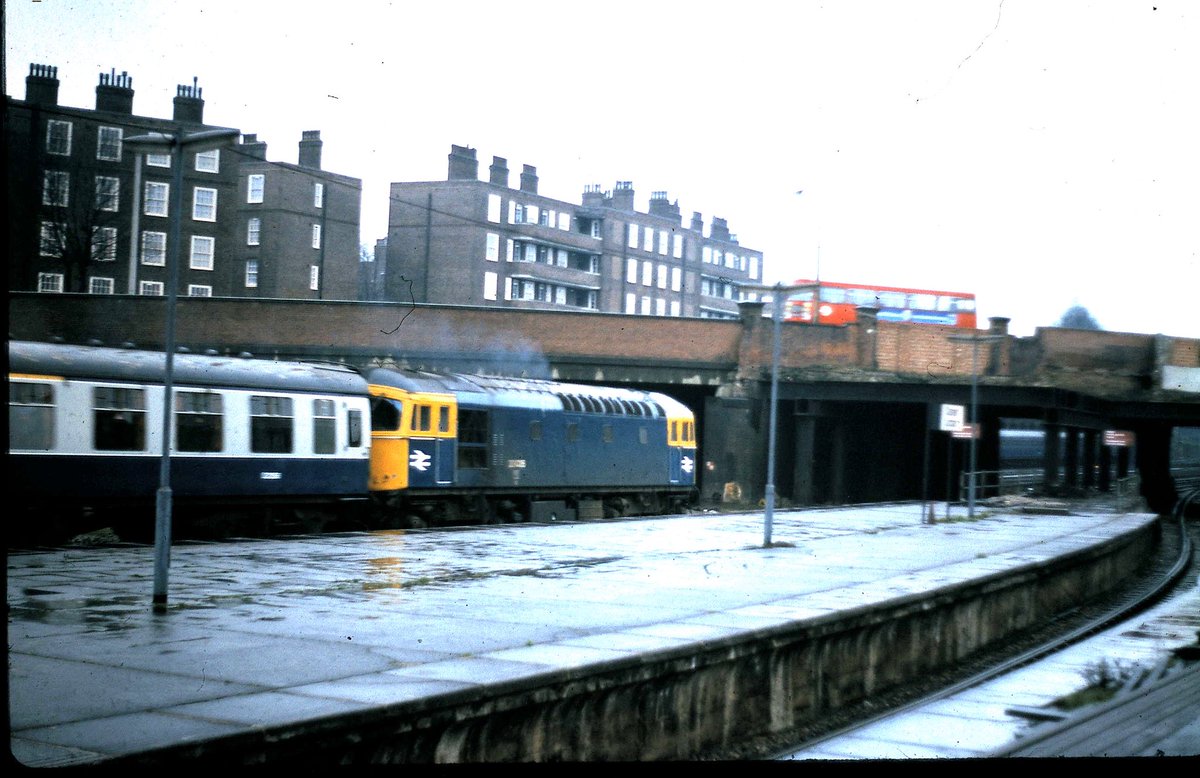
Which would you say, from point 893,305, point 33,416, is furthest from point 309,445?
point 893,305

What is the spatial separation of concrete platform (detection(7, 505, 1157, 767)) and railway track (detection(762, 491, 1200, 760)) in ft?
3.27

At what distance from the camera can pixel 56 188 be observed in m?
5.90

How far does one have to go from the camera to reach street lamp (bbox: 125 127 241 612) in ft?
33.0

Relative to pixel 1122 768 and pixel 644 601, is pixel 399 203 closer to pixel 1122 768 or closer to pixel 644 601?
pixel 644 601

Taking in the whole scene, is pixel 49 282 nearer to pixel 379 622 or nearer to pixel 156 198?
pixel 379 622

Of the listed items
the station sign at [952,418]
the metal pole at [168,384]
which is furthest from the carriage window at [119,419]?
the station sign at [952,418]

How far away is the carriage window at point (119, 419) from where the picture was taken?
18797 millimetres

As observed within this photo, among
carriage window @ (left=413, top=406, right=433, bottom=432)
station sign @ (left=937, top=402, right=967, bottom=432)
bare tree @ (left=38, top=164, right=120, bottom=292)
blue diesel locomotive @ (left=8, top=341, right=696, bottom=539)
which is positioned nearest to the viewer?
bare tree @ (left=38, top=164, right=120, bottom=292)

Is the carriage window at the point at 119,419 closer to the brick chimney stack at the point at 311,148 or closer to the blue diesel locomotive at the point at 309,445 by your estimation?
the blue diesel locomotive at the point at 309,445

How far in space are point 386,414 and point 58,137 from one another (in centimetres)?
1985

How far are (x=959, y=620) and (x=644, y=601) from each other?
4468 millimetres

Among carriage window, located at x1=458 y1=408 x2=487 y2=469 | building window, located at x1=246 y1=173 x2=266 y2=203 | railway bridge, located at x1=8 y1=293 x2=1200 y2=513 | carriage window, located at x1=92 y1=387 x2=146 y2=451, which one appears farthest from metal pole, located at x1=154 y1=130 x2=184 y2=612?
railway bridge, located at x1=8 y1=293 x2=1200 y2=513

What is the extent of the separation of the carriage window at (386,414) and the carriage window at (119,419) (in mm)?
6073

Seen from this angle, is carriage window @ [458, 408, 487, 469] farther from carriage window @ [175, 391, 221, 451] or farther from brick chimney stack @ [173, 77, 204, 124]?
brick chimney stack @ [173, 77, 204, 124]
